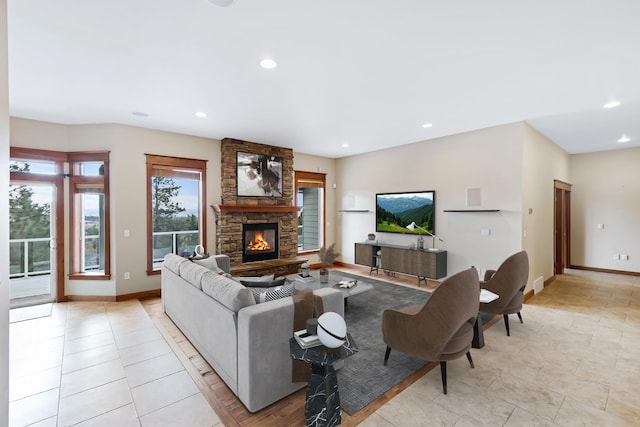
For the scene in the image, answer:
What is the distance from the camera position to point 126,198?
4.81 meters

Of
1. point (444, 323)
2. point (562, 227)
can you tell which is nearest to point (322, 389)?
point (444, 323)

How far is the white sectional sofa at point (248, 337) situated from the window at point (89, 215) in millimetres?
3135

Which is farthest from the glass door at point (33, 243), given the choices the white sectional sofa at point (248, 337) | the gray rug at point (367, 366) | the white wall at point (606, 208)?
the white wall at point (606, 208)

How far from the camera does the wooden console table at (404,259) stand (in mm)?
5348

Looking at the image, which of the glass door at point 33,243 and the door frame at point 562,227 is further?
the door frame at point 562,227

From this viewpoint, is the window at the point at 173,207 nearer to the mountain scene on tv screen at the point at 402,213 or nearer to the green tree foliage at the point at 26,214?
the green tree foliage at the point at 26,214

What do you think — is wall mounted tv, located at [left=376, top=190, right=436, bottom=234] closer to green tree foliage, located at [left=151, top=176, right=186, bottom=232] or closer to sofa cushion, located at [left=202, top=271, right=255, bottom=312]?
green tree foliage, located at [left=151, top=176, right=186, bottom=232]

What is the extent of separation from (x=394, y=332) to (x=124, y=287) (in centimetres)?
446

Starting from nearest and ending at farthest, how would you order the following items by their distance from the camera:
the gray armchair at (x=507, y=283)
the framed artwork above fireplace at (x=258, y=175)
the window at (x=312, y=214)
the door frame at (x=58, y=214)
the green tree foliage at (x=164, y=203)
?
the gray armchair at (x=507, y=283)
the door frame at (x=58, y=214)
the green tree foliage at (x=164, y=203)
the framed artwork above fireplace at (x=258, y=175)
the window at (x=312, y=214)

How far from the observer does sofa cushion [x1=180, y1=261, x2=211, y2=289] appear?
9.66ft

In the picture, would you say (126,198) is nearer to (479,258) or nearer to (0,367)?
(0,367)

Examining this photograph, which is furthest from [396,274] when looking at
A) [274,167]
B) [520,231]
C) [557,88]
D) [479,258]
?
[557,88]

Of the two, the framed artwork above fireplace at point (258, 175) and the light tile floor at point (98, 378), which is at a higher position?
the framed artwork above fireplace at point (258, 175)

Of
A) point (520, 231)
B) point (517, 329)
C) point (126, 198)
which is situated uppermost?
point (126, 198)
